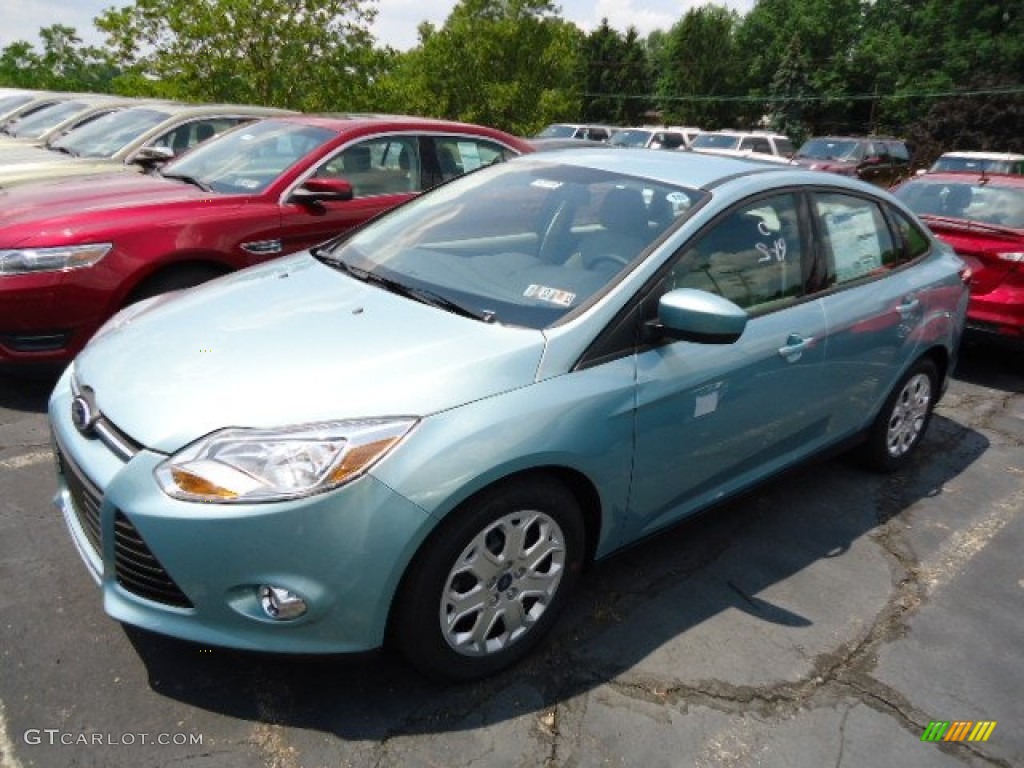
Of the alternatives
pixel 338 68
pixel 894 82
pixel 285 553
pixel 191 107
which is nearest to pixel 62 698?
pixel 285 553

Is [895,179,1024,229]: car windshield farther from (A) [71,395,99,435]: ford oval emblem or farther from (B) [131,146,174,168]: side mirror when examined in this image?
(A) [71,395,99,435]: ford oval emblem

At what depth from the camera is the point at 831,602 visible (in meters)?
3.06

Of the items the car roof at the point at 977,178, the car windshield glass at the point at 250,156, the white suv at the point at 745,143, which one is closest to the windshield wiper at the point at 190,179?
the car windshield glass at the point at 250,156

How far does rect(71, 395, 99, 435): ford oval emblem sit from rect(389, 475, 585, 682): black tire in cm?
103

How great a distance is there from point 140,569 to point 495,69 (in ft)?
97.8

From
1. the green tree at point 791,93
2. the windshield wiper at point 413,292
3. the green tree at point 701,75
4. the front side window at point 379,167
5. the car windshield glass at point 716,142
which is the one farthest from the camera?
the green tree at point 701,75

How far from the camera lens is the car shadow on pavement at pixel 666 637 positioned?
7.63 ft

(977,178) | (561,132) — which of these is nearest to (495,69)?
(561,132)

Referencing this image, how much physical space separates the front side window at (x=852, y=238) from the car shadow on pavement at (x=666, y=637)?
949 mm

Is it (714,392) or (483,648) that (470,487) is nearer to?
(483,648)

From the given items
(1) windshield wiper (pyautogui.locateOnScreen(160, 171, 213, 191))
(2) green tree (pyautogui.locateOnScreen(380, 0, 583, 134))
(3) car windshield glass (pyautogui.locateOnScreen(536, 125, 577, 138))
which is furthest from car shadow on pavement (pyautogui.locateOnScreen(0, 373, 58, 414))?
(2) green tree (pyautogui.locateOnScreen(380, 0, 583, 134))

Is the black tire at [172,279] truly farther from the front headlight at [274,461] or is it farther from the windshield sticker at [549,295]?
the front headlight at [274,461]

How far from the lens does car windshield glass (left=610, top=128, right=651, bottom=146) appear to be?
78.1 feet

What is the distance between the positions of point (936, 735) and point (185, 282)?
4.19 metres
